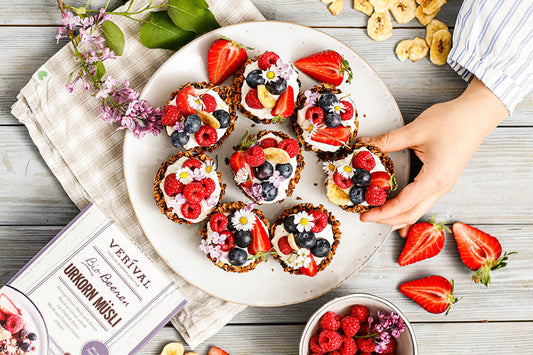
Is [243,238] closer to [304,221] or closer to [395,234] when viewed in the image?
[304,221]

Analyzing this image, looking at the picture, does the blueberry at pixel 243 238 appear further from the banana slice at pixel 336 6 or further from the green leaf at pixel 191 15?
the banana slice at pixel 336 6

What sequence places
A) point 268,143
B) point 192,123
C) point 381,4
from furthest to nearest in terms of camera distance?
point 381,4 < point 268,143 < point 192,123

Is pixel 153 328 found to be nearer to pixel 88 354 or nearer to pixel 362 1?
pixel 88 354

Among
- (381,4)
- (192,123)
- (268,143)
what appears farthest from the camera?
(381,4)

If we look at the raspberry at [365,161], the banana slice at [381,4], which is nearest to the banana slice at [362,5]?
the banana slice at [381,4]

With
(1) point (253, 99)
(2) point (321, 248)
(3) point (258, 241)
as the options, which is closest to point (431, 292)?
(2) point (321, 248)

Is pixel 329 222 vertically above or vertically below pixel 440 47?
below

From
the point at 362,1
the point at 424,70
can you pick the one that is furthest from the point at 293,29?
the point at 424,70

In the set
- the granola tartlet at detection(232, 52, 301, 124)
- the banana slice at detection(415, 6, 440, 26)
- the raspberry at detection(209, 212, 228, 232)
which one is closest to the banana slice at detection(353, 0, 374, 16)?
the banana slice at detection(415, 6, 440, 26)
